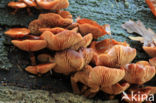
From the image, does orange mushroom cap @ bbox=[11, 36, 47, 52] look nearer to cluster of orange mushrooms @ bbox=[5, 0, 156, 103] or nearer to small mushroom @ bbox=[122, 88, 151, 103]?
cluster of orange mushrooms @ bbox=[5, 0, 156, 103]

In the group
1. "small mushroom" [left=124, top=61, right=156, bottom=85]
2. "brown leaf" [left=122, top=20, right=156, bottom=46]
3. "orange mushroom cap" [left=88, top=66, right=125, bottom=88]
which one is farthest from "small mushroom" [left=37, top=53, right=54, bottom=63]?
"brown leaf" [left=122, top=20, right=156, bottom=46]

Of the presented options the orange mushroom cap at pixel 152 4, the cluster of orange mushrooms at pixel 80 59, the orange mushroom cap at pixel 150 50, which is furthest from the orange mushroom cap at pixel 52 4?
the orange mushroom cap at pixel 152 4

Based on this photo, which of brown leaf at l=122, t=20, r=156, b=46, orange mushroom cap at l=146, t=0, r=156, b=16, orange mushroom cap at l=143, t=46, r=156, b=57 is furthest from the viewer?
orange mushroom cap at l=146, t=0, r=156, b=16

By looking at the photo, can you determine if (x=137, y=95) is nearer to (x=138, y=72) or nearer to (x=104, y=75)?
(x=138, y=72)

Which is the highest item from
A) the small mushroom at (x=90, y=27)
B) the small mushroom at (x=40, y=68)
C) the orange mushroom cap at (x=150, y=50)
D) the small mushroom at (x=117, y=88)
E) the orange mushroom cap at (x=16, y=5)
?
the orange mushroom cap at (x=16, y=5)

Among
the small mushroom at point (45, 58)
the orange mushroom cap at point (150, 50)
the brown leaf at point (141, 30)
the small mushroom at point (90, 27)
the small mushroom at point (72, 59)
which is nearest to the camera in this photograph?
the small mushroom at point (72, 59)

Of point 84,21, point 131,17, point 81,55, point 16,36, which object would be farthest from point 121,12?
point 16,36

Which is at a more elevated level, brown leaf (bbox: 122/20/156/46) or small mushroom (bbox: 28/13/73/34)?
small mushroom (bbox: 28/13/73/34)

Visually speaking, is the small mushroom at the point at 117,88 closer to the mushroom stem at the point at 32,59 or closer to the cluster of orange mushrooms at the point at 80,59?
the cluster of orange mushrooms at the point at 80,59

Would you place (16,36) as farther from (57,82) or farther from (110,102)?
(110,102)
